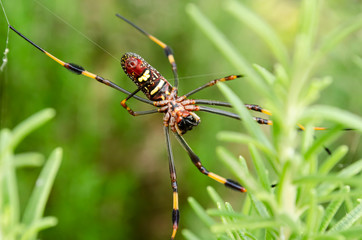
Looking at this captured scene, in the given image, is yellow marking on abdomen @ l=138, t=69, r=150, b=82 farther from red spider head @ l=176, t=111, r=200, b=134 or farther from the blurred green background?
the blurred green background

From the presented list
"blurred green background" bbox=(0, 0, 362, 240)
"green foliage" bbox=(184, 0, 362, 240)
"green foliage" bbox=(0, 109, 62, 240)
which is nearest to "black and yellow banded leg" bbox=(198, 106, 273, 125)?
"blurred green background" bbox=(0, 0, 362, 240)

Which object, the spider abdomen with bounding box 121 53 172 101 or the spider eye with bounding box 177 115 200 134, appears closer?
the spider abdomen with bounding box 121 53 172 101

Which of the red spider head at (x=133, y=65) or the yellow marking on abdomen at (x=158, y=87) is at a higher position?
the red spider head at (x=133, y=65)

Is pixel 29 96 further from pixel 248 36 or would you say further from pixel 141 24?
pixel 248 36

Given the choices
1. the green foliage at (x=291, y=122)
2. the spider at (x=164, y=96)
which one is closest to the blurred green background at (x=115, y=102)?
the spider at (x=164, y=96)

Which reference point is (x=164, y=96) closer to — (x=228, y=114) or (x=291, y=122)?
(x=228, y=114)

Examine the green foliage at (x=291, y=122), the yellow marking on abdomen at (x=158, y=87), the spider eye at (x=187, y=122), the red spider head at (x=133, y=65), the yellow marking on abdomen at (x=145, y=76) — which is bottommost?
the green foliage at (x=291, y=122)

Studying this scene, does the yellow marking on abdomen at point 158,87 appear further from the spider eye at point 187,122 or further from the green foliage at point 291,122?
the green foliage at point 291,122

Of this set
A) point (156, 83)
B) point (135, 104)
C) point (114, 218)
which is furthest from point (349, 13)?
point (114, 218)

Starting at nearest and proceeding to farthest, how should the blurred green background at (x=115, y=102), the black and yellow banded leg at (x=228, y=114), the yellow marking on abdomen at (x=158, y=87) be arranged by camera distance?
the black and yellow banded leg at (x=228, y=114), the yellow marking on abdomen at (x=158, y=87), the blurred green background at (x=115, y=102)
